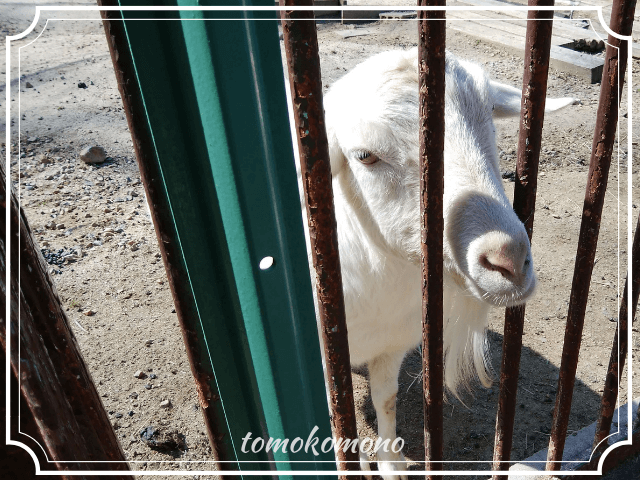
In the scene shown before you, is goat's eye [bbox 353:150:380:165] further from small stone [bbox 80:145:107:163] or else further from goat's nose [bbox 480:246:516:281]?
→ small stone [bbox 80:145:107:163]

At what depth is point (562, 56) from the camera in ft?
21.3

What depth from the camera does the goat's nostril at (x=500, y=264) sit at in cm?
152

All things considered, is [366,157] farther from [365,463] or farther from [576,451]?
[365,463]

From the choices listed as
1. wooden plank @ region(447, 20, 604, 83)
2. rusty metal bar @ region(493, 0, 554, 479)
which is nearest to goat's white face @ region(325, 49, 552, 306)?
rusty metal bar @ region(493, 0, 554, 479)

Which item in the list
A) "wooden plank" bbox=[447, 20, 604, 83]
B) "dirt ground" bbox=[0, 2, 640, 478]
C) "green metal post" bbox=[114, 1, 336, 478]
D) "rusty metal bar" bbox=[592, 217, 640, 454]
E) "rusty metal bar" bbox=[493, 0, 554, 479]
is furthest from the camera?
"wooden plank" bbox=[447, 20, 604, 83]

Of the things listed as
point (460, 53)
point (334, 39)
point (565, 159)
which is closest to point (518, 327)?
point (565, 159)

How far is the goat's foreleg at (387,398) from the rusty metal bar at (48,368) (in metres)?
1.86

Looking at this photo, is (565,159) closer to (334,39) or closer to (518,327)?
(518,327)

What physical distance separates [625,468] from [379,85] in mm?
1571

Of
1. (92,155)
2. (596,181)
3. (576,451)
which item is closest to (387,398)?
(576,451)

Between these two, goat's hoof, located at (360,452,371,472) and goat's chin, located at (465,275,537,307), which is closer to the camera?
goat's chin, located at (465,275,537,307)

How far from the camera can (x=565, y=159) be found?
4902mm

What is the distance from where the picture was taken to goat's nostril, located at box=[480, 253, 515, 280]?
1521mm

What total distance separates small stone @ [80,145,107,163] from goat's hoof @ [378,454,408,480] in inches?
142
